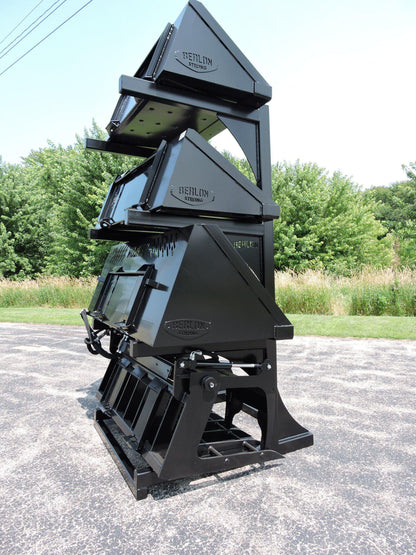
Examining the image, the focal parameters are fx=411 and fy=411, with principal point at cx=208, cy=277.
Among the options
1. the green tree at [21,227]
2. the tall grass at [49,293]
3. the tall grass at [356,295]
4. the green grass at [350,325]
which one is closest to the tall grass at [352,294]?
the tall grass at [356,295]

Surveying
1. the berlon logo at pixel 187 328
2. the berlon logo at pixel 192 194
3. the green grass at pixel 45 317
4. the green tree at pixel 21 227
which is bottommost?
the green grass at pixel 45 317

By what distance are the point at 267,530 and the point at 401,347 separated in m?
5.19

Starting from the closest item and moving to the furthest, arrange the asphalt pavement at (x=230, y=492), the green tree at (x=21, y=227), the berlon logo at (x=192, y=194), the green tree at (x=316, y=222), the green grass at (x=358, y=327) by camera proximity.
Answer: the asphalt pavement at (x=230, y=492) < the berlon logo at (x=192, y=194) < the green grass at (x=358, y=327) < the green tree at (x=316, y=222) < the green tree at (x=21, y=227)

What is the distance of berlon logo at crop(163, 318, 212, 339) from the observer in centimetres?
220

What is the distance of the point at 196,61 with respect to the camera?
8.43ft

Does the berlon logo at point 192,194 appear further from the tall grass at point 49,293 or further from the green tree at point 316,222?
the green tree at point 316,222

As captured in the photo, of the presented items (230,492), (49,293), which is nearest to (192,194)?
(230,492)

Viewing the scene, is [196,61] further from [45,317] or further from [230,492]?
[45,317]

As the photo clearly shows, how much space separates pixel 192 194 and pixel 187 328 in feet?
2.55

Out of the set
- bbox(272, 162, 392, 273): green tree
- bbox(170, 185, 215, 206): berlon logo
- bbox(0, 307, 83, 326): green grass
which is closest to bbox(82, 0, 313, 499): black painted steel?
bbox(170, 185, 215, 206): berlon logo

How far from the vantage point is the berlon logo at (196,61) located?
251cm

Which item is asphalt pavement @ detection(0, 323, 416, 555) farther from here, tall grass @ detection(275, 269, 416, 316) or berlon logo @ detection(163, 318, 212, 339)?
tall grass @ detection(275, 269, 416, 316)

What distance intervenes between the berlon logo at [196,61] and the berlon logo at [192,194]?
31.0 inches

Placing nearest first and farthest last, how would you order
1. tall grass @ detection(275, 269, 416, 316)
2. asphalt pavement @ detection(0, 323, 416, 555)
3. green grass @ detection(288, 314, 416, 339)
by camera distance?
asphalt pavement @ detection(0, 323, 416, 555), green grass @ detection(288, 314, 416, 339), tall grass @ detection(275, 269, 416, 316)
